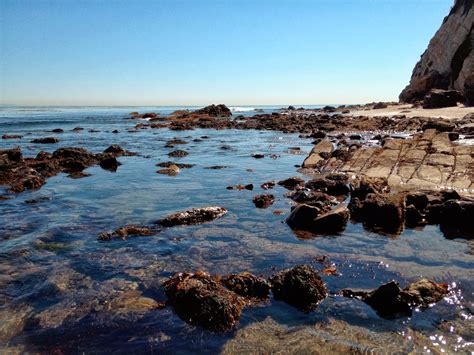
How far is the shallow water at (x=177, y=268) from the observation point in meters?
5.55

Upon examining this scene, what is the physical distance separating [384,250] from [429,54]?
249 feet

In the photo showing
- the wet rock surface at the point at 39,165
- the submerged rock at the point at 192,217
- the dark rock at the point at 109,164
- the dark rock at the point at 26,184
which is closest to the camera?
the submerged rock at the point at 192,217

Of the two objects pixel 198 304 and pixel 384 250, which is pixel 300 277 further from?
pixel 384 250

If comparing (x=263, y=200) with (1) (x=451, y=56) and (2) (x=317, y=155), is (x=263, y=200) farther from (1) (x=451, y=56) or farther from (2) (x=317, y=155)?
(1) (x=451, y=56)

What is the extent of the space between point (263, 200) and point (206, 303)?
739cm

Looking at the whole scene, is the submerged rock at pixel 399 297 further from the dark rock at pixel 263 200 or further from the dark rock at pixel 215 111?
the dark rock at pixel 215 111

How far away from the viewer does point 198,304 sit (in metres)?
6.05

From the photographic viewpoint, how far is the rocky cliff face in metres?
55.6

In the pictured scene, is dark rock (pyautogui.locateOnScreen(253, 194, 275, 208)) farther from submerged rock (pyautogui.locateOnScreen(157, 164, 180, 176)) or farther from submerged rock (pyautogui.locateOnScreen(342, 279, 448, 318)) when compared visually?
submerged rock (pyautogui.locateOnScreen(157, 164, 180, 176))

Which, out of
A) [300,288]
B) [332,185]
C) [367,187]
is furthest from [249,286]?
[332,185]

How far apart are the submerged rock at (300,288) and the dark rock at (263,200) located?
5.99 metres

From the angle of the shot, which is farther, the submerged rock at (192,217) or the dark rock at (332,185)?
the dark rock at (332,185)

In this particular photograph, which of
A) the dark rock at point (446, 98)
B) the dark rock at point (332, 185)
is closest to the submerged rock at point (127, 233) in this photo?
the dark rock at point (332, 185)

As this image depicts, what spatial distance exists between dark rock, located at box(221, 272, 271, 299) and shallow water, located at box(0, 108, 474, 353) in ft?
1.34
